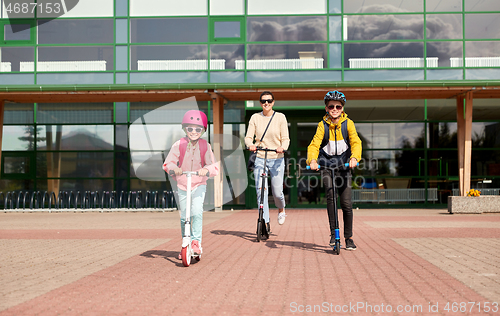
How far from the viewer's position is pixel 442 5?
1762 cm

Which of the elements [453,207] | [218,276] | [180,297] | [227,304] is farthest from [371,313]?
[453,207]

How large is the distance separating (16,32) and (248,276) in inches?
664

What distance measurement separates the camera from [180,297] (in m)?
4.09

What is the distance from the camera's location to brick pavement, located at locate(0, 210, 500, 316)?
150 inches

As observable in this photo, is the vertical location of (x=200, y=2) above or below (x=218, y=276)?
above

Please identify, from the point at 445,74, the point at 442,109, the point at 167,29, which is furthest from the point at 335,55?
the point at 167,29

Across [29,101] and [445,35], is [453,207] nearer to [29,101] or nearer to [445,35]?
[445,35]

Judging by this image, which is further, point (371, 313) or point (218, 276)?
point (218, 276)

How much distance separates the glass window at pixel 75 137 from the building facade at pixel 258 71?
4 cm

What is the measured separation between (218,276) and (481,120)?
51.2 feet

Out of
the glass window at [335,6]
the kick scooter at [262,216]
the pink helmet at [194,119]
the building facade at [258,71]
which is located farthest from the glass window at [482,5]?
the pink helmet at [194,119]

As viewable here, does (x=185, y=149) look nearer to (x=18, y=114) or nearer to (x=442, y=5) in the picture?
(x=442, y=5)

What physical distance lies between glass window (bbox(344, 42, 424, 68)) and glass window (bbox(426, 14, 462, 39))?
0.64m

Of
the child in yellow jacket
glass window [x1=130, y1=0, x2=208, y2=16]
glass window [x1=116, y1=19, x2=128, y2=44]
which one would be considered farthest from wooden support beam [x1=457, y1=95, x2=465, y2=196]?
glass window [x1=116, y1=19, x2=128, y2=44]
